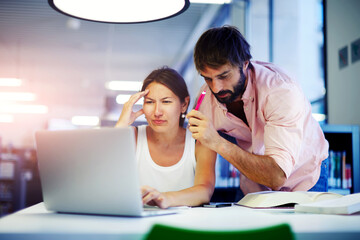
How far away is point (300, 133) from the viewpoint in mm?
1471

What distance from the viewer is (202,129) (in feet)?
4.56

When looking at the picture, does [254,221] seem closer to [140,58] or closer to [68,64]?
[140,58]

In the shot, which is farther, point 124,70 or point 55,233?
point 124,70

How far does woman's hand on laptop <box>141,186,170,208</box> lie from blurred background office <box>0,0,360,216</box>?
536mm

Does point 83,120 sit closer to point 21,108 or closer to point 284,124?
point 21,108

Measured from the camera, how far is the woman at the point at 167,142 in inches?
64.6

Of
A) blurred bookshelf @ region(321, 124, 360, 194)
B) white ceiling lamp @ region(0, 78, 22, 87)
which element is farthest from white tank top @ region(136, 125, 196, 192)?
white ceiling lamp @ region(0, 78, 22, 87)

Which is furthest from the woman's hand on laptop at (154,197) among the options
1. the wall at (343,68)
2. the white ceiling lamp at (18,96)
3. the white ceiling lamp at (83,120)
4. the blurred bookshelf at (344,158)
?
the white ceiling lamp at (18,96)

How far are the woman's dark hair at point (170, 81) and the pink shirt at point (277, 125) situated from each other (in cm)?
13

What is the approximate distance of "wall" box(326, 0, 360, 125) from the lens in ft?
7.88

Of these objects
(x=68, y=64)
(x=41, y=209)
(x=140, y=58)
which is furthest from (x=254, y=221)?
(x=68, y=64)

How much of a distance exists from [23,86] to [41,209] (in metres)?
7.55

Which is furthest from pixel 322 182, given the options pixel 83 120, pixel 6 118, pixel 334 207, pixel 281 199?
pixel 6 118

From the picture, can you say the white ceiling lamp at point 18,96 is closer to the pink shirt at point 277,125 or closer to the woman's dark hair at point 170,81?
the woman's dark hair at point 170,81
